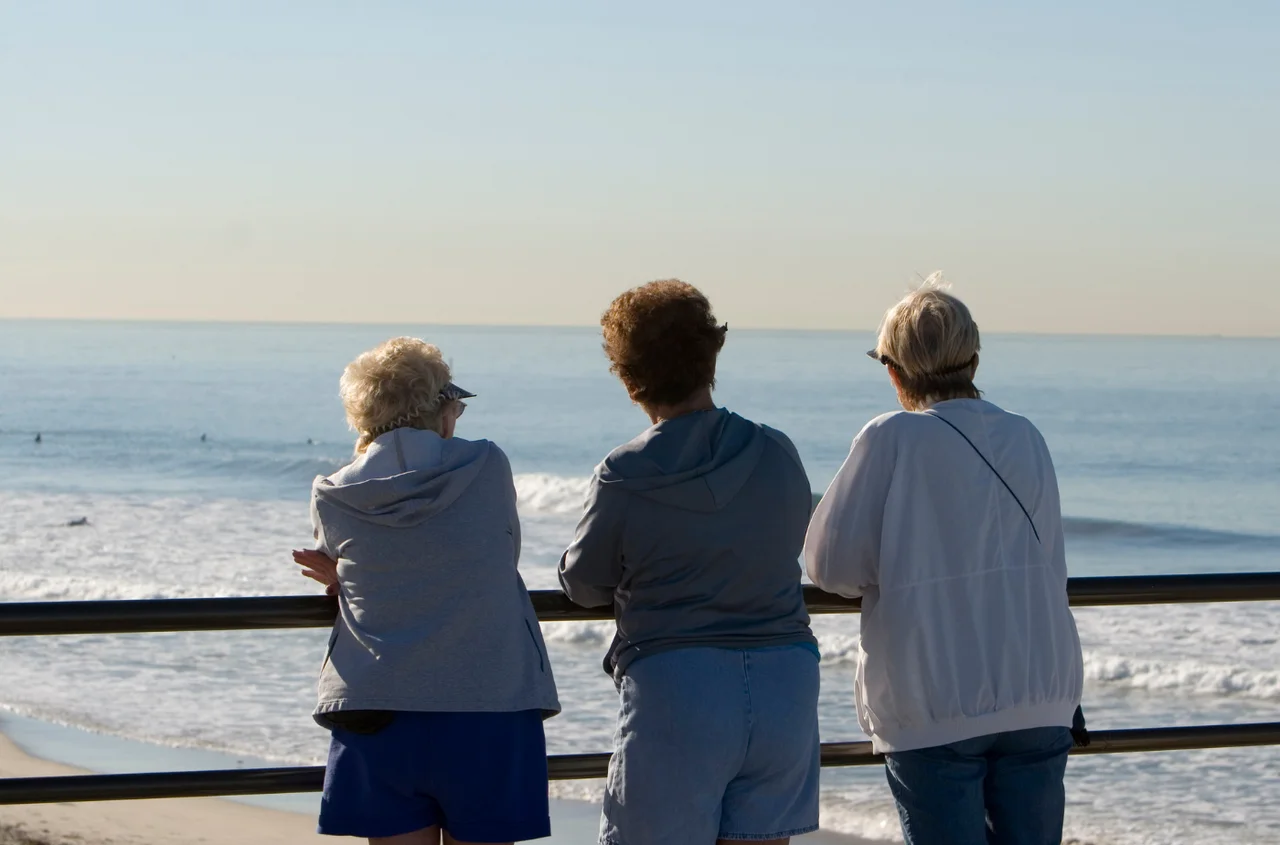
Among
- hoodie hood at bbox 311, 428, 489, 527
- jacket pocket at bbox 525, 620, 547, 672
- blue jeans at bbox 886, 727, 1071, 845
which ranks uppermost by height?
hoodie hood at bbox 311, 428, 489, 527

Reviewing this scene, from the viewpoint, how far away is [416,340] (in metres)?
2.55

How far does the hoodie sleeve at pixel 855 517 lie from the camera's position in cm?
245

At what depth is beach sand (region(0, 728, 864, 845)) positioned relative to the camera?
18.7ft

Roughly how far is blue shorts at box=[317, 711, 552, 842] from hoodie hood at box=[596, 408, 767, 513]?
0.51 meters

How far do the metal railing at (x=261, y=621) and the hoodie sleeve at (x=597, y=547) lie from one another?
7.9 inches

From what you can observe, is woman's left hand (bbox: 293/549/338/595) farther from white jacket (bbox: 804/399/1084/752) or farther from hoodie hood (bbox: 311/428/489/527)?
white jacket (bbox: 804/399/1084/752)

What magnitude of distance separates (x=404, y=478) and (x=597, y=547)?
36cm

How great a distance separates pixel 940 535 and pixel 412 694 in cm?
97

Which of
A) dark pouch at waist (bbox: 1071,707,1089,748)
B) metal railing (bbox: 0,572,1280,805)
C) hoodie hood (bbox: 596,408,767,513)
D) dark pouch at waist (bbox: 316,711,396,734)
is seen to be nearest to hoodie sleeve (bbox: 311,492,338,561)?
metal railing (bbox: 0,572,1280,805)

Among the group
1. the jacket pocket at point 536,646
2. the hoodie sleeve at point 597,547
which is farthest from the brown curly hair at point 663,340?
the jacket pocket at point 536,646

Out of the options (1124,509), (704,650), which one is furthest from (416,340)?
(1124,509)

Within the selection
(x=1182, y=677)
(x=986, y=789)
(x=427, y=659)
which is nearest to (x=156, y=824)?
(x=427, y=659)

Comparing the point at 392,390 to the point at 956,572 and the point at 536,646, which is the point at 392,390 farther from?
the point at 956,572

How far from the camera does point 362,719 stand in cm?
242
